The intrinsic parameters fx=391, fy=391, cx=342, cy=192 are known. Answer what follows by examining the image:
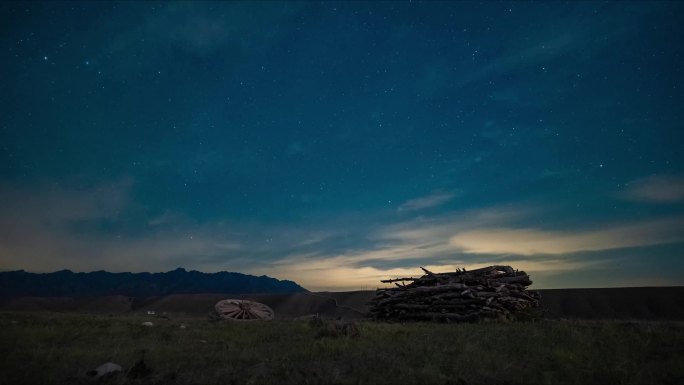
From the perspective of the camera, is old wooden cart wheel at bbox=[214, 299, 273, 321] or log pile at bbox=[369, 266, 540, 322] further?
old wooden cart wheel at bbox=[214, 299, 273, 321]

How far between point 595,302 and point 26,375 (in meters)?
42.5

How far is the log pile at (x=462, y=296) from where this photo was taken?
592 inches

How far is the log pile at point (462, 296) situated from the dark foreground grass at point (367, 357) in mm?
4319

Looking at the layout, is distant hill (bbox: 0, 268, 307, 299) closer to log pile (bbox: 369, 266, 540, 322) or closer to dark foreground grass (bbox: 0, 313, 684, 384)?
log pile (bbox: 369, 266, 540, 322)

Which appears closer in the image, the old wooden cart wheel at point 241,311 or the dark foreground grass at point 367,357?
the dark foreground grass at point 367,357

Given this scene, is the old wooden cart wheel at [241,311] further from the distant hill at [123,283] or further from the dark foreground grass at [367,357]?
the distant hill at [123,283]

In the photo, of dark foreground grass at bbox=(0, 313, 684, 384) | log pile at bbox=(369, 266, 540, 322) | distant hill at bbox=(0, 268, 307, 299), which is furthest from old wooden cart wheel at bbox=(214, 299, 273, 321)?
distant hill at bbox=(0, 268, 307, 299)

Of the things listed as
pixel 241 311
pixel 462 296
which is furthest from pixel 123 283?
pixel 462 296

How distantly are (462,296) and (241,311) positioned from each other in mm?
10335

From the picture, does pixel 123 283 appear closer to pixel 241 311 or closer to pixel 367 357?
pixel 241 311

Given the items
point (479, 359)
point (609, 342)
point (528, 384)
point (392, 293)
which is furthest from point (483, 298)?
point (528, 384)

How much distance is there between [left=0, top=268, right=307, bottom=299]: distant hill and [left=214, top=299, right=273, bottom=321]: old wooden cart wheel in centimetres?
12305

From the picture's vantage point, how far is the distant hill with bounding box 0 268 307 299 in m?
137

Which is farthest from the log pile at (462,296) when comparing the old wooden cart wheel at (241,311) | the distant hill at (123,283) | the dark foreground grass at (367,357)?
the distant hill at (123,283)
